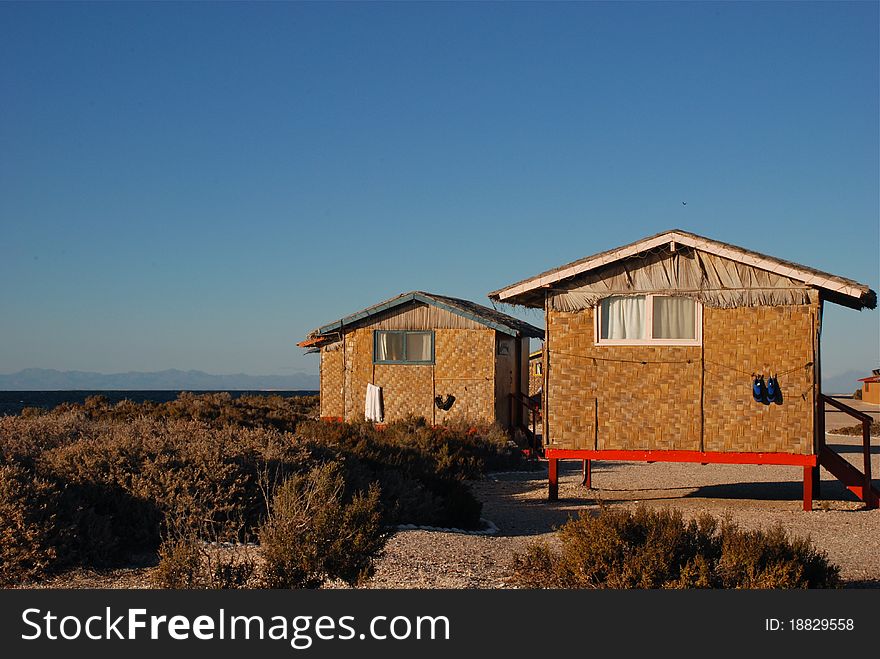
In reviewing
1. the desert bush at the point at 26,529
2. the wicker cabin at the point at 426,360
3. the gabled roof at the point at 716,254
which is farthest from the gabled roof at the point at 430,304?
the desert bush at the point at 26,529

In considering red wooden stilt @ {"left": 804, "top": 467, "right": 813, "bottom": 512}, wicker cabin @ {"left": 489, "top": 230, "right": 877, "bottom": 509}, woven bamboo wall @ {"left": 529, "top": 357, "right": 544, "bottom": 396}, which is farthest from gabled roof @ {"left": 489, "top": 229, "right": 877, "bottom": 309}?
woven bamboo wall @ {"left": 529, "top": 357, "right": 544, "bottom": 396}

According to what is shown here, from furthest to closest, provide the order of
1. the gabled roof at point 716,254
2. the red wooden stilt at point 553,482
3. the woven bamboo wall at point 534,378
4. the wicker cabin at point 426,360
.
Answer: the woven bamboo wall at point 534,378
the wicker cabin at point 426,360
the red wooden stilt at point 553,482
the gabled roof at point 716,254

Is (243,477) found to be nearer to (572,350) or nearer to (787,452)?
(572,350)

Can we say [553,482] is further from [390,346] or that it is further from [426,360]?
[390,346]

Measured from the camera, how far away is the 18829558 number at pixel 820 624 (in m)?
5.55

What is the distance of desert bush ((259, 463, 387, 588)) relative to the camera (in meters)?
6.66

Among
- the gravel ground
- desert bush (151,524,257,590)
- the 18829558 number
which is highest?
desert bush (151,524,257,590)

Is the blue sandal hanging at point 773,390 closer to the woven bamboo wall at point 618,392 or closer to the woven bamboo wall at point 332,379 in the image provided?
the woven bamboo wall at point 618,392

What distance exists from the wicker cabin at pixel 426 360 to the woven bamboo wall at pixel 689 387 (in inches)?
330

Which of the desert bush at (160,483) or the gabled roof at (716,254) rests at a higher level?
the gabled roof at (716,254)

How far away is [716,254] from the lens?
13.3 meters

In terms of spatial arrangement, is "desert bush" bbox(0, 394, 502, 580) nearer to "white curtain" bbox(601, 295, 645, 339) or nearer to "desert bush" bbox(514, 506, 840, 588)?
"desert bush" bbox(514, 506, 840, 588)

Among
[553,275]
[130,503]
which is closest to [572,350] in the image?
[553,275]

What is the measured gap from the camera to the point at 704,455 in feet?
43.7
